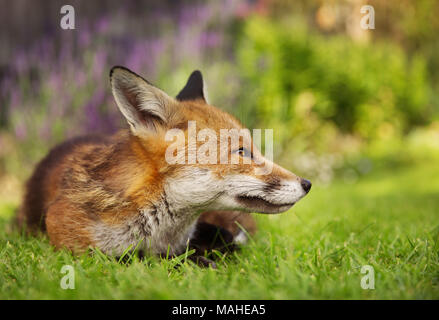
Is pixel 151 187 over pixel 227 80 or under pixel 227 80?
under

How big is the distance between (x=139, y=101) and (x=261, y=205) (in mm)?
1103

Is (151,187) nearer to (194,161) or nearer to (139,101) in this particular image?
(194,161)

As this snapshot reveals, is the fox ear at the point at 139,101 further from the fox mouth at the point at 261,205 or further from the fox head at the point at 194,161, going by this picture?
the fox mouth at the point at 261,205

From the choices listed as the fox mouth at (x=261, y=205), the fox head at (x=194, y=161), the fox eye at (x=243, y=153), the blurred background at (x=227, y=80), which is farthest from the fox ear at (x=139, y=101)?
the blurred background at (x=227, y=80)

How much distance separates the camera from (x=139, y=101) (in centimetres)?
281

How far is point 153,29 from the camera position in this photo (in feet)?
32.5

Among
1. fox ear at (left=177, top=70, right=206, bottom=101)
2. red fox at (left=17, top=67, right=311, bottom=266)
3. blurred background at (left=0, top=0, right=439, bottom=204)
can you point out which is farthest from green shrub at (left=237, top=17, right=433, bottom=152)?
red fox at (left=17, top=67, right=311, bottom=266)

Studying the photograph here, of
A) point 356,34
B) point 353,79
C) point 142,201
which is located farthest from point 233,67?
point 356,34

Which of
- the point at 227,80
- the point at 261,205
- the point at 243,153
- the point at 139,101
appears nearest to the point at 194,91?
the point at 139,101

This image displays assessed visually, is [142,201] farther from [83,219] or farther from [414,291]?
[414,291]

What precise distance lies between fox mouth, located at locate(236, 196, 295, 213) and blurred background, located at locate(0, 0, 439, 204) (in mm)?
3011

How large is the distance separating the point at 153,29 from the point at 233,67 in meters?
2.36

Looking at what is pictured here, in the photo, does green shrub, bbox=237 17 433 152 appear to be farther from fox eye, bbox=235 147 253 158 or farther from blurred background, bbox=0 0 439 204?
fox eye, bbox=235 147 253 158

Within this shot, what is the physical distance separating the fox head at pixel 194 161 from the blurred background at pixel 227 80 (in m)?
2.96
